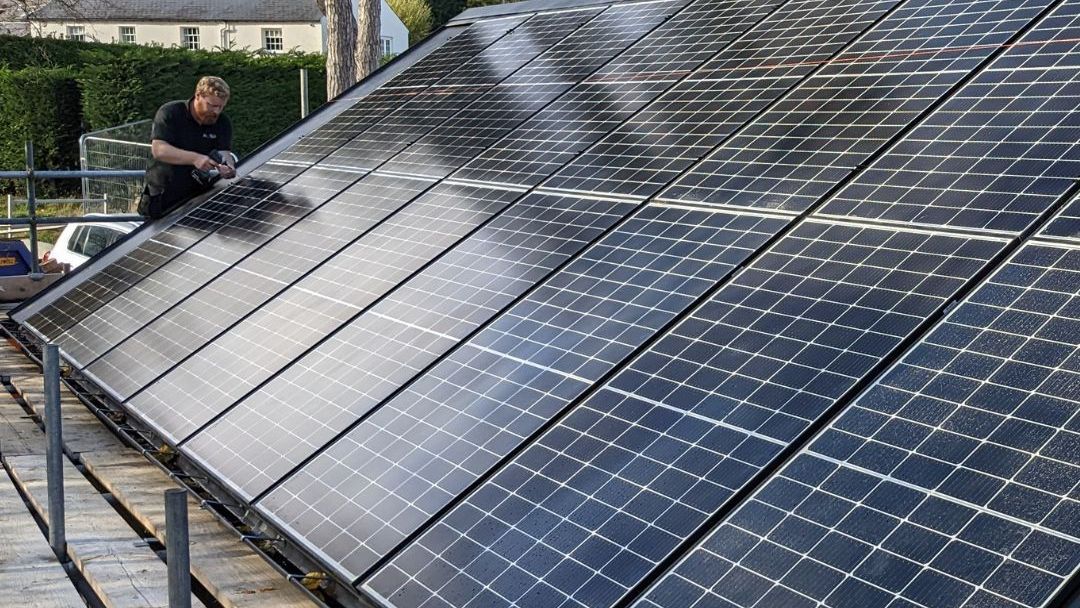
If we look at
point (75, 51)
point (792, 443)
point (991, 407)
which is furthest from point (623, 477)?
point (75, 51)

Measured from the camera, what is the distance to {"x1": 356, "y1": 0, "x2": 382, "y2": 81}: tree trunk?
23.8m

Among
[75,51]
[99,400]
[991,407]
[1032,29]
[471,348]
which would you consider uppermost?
[1032,29]

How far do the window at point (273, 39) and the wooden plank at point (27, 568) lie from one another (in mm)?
58032

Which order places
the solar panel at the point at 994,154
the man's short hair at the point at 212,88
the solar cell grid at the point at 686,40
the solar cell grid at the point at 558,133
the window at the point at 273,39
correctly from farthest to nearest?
the window at the point at 273,39 < the man's short hair at the point at 212,88 < the solar cell grid at the point at 686,40 < the solar cell grid at the point at 558,133 < the solar panel at the point at 994,154

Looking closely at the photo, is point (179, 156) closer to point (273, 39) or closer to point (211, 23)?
point (273, 39)

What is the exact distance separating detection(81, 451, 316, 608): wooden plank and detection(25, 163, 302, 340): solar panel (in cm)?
226

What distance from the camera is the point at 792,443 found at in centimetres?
455

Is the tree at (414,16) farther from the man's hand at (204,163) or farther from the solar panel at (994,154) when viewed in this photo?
the solar panel at (994,154)

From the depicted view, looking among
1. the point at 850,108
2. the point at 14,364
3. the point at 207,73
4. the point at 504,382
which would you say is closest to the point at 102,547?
the point at 504,382

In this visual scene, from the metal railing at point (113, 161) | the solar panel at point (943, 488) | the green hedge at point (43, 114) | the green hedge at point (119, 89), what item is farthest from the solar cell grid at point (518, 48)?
the green hedge at point (43, 114)

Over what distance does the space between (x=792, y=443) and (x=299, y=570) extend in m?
2.59

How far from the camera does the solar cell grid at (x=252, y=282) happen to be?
26.9ft

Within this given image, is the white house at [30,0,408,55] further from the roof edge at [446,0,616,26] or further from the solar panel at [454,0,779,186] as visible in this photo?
Answer: the solar panel at [454,0,779,186]

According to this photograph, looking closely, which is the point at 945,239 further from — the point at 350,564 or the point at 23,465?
the point at 23,465
